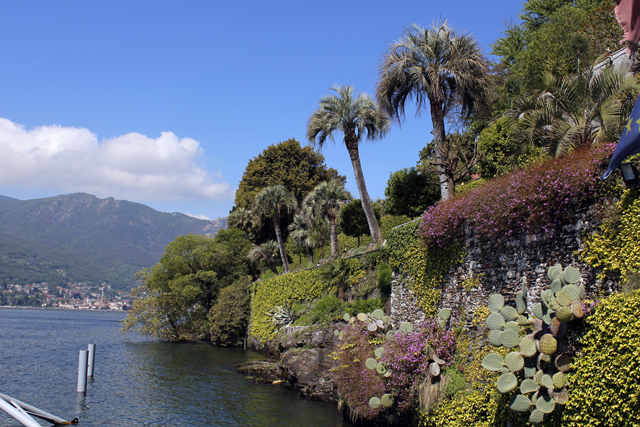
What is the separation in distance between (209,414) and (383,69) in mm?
14173

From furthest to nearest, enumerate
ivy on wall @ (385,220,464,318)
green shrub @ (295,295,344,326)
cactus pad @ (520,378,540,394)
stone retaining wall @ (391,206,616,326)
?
green shrub @ (295,295,344,326) < ivy on wall @ (385,220,464,318) < stone retaining wall @ (391,206,616,326) < cactus pad @ (520,378,540,394)

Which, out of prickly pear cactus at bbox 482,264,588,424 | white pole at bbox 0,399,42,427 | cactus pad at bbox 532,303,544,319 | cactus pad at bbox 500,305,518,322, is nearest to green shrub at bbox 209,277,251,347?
white pole at bbox 0,399,42,427

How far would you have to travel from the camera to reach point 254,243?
2050 inches

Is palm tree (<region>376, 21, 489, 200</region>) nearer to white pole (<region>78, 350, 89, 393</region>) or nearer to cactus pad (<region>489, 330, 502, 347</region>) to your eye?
cactus pad (<region>489, 330, 502, 347</region>)

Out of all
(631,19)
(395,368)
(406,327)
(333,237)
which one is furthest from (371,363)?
(333,237)

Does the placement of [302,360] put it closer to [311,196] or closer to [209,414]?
[209,414]

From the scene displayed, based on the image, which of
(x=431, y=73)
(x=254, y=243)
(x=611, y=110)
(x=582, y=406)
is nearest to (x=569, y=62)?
(x=431, y=73)

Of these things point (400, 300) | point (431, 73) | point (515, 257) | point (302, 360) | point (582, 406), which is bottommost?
point (302, 360)

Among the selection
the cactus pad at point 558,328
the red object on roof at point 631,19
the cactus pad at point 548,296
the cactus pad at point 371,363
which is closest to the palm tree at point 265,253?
the cactus pad at point 371,363

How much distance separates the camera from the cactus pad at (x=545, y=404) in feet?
24.5

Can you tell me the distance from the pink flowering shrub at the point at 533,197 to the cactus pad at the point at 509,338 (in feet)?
7.49

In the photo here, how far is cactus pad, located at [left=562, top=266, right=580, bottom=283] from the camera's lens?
7.57 meters

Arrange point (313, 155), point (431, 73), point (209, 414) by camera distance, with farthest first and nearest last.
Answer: point (313, 155), point (431, 73), point (209, 414)

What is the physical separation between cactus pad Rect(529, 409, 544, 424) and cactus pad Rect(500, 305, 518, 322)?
1674 mm
